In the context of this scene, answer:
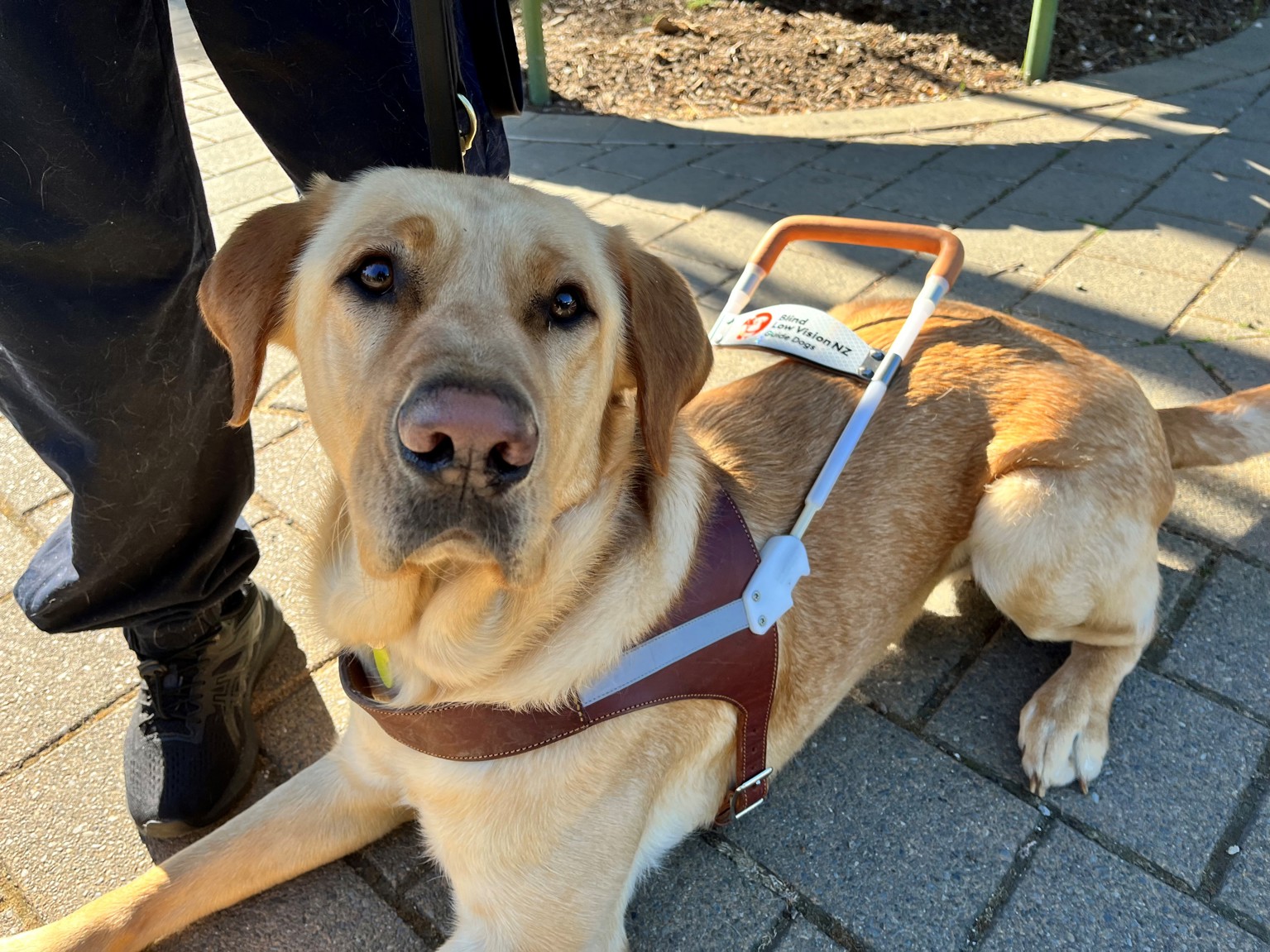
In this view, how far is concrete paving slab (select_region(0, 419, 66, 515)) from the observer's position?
2.94 m

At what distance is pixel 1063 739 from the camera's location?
2.07 meters

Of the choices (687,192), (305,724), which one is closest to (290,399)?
(305,724)

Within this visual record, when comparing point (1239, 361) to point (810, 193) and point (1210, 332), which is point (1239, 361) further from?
point (810, 193)

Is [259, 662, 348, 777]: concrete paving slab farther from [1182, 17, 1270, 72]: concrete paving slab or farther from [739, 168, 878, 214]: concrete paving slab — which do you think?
[1182, 17, 1270, 72]: concrete paving slab

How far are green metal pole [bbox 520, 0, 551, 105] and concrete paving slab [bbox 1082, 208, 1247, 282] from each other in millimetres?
2641

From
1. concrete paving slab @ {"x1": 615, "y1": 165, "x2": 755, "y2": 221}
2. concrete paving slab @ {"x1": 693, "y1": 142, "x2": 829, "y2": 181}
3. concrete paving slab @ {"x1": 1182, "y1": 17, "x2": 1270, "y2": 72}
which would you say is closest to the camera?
concrete paving slab @ {"x1": 615, "y1": 165, "x2": 755, "y2": 221}

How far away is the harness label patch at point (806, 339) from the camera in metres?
2.25

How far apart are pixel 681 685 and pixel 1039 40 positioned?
21.3ft

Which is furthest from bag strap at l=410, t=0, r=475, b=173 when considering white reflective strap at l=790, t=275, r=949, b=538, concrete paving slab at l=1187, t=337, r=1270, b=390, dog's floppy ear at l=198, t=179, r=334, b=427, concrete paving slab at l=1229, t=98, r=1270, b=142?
concrete paving slab at l=1229, t=98, r=1270, b=142

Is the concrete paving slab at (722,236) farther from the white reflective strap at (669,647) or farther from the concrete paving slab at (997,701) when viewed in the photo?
the white reflective strap at (669,647)

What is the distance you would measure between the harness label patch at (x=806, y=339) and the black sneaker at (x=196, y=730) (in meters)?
1.48

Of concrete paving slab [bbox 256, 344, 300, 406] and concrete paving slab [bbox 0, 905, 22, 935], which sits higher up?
concrete paving slab [bbox 256, 344, 300, 406]

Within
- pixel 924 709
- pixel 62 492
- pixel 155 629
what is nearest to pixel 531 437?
pixel 155 629


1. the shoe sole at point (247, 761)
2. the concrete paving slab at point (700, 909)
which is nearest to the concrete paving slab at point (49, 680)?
the shoe sole at point (247, 761)
